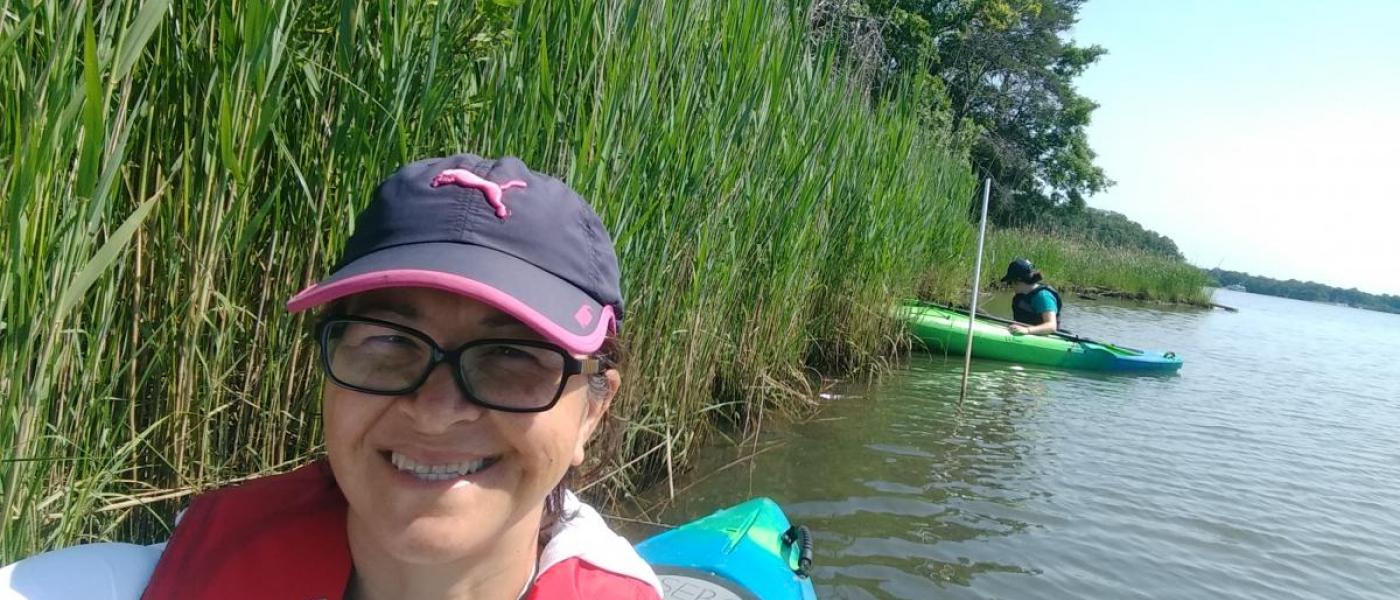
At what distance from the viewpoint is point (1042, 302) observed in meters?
10.1

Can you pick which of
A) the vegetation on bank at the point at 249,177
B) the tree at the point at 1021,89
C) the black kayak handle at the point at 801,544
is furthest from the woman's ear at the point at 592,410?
the tree at the point at 1021,89

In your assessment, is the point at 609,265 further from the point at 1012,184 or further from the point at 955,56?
the point at 1012,184

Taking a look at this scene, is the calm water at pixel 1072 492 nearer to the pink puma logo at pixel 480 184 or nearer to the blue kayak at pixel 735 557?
the blue kayak at pixel 735 557

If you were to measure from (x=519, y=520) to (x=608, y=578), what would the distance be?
19cm

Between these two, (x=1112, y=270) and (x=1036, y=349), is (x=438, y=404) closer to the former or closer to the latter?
(x=1036, y=349)

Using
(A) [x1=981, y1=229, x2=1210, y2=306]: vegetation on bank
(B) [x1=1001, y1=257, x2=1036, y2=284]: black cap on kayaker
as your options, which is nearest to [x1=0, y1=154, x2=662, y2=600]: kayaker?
(B) [x1=1001, y1=257, x2=1036, y2=284]: black cap on kayaker

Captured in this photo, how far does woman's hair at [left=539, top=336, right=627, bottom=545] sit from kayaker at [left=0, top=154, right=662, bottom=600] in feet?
0.39

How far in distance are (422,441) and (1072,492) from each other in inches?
202

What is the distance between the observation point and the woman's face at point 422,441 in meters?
1.04

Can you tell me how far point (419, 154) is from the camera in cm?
220

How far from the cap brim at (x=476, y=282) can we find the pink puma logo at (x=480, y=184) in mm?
66

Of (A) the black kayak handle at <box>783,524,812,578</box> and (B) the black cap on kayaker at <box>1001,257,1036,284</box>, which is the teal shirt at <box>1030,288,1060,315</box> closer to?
(B) the black cap on kayaker at <box>1001,257,1036,284</box>

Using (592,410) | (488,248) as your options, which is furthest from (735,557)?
(488,248)

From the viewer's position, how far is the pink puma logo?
1.08 meters
